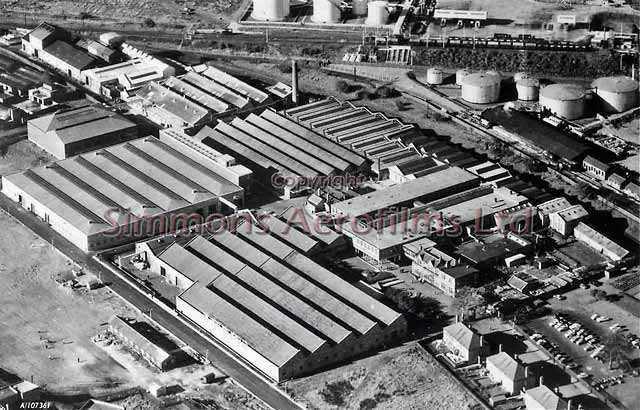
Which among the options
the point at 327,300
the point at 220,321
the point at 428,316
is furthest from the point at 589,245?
the point at 220,321

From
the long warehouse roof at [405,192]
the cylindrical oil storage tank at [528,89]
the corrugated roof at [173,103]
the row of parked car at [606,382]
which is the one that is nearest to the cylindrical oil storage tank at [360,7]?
the cylindrical oil storage tank at [528,89]

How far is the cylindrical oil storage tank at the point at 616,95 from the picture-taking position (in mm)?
114688

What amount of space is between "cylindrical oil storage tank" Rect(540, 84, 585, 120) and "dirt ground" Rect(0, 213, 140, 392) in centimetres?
5078

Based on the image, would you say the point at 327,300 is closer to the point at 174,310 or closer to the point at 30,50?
the point at 174,310

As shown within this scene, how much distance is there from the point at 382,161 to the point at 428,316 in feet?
81.6

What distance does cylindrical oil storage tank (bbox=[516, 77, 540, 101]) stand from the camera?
383ft

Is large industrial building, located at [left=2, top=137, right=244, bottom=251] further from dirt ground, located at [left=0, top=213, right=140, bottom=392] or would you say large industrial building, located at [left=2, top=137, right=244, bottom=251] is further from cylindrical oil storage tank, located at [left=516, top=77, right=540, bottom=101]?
cylindrical oil storage tank, located at [left=516, top=77, right=540, bottom=101]

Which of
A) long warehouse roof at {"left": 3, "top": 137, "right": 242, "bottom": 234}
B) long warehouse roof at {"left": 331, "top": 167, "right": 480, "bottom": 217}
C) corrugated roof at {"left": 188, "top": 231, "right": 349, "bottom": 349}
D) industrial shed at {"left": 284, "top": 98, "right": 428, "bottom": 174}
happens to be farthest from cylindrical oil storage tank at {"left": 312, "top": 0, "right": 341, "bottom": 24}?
corrugated roof at {"left": 188, "top": 231, "right": 349, "bottom": 349}

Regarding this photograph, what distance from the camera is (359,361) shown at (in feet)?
247

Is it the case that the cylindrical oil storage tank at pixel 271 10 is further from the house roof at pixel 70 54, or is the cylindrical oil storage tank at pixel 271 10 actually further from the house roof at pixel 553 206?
the house roof at pixel 553 206

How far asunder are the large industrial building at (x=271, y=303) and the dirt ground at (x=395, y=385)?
1.44 metres

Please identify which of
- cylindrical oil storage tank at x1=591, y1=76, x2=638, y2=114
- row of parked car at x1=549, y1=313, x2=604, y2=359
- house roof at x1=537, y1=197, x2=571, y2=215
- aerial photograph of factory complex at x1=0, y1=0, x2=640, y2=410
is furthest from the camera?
cylindrical oil storage tank at x1=591, y1=76, x2=638, y2=114

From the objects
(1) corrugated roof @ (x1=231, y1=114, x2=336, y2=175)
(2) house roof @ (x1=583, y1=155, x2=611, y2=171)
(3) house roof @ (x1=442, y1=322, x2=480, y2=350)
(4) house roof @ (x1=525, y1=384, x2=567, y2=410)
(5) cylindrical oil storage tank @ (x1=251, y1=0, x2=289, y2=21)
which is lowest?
(4) house roof @ (x1=525, y1=384, x2=567, y2=410)

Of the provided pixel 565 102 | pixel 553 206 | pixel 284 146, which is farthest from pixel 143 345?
pixel 565 102
